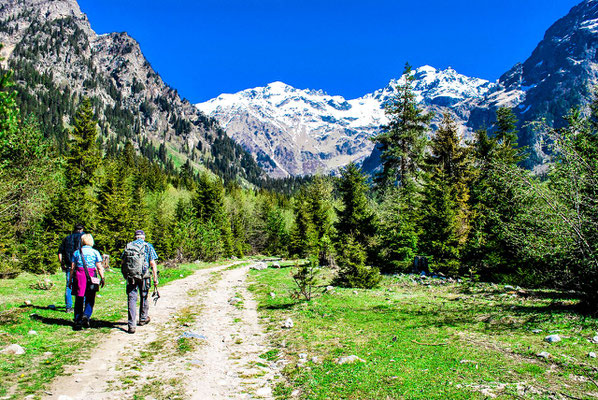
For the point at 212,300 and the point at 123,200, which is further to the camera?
the point at 123,200

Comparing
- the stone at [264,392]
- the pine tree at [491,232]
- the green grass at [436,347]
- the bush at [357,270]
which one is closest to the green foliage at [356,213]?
the bush at [357,270]

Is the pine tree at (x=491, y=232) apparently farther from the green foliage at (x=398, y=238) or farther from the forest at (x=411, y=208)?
the green foliage at (x=398, y=238)

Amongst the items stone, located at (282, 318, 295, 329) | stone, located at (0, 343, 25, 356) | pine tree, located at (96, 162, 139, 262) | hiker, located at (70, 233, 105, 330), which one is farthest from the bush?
pine tree, located at (96, 162, 139, 262)

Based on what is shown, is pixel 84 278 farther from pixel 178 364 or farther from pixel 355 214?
pixel 355 214

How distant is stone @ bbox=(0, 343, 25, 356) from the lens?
6.70m

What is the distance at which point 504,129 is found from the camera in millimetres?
37625

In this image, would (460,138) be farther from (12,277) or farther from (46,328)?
(12,277)

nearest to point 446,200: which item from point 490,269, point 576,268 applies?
point 490,269

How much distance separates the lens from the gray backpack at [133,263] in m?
9.51

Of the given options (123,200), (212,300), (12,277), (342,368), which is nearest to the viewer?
(342,368)

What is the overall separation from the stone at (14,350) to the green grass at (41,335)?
17 centimetres

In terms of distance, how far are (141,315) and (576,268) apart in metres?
15.8

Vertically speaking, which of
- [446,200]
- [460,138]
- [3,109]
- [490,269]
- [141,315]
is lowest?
[490,269]

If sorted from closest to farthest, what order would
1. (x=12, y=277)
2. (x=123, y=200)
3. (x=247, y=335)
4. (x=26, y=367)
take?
(x=26, y=367) → (x=247, y=335) → (x=12, y=277) → (x=123, y=200)
